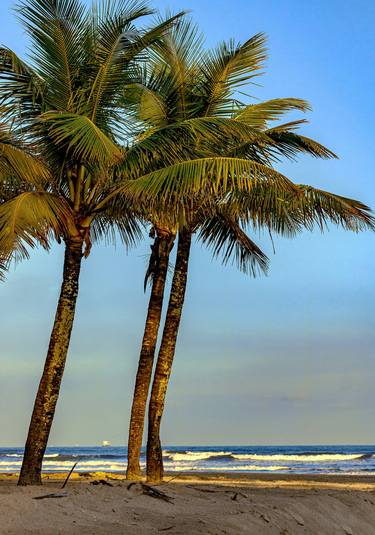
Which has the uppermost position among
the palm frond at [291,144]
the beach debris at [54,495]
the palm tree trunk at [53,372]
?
the palm frond at [291,144]

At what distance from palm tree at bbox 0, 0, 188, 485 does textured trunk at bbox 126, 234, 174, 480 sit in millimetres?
3225

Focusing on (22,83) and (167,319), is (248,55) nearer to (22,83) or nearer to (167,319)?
(22,83)

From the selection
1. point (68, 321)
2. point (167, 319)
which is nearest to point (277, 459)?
point (167, 319)

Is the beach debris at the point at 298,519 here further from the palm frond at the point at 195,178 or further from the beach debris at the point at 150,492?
the palm frond at the point at 195,178

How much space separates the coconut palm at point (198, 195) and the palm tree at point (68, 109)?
1.51m

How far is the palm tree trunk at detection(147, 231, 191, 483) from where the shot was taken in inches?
582

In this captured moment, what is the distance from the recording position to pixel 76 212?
486 inches

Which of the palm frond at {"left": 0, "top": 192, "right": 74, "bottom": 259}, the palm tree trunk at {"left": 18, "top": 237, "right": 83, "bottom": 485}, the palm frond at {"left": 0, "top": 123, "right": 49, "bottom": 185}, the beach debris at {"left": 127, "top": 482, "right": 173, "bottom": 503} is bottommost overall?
the beach debris at {"left": 127, "top": 482, "right": 173, "bottom": 503}

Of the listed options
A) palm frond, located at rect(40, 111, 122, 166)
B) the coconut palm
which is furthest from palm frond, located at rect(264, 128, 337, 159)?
palm frond, located at rect(40, 111, 122, 166)

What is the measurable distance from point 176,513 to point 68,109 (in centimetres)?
747

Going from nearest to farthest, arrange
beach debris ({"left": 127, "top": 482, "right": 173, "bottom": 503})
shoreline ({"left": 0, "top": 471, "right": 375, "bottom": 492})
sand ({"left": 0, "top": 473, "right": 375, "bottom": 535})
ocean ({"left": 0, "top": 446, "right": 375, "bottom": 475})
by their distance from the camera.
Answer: sand ({"left": 0, "top": 473, "right": 375, "bottom": 535})
beach debris ({"left": 127, "top": 482, "right": 173, "bottom": 503})
shoreline ({"left": 0, "top": 471, "right": 375, "bottom": 492})
ocean ({"left": 0, "top": 446, "right": 375, "bottom": 475})

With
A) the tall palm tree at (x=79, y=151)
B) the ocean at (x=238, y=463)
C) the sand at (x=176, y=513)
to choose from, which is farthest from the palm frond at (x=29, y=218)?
the ocean at (x=238, y=463)

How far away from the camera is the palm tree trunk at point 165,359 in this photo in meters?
14.8

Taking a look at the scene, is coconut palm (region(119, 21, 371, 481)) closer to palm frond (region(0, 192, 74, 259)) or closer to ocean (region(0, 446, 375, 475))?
palm frond (region(0, 192, 74, 259))
